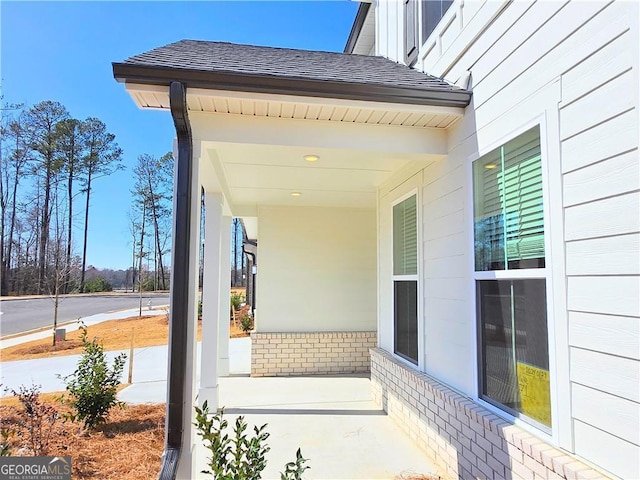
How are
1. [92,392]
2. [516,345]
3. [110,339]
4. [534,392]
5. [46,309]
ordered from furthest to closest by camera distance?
[46,309], [110,339], [92,392], [516,345], [534,392]

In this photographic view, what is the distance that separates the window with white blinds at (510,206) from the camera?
244cm

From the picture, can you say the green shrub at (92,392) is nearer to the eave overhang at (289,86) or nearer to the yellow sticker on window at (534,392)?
the eave overhang at (289,86)

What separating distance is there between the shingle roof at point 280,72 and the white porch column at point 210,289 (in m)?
1.78

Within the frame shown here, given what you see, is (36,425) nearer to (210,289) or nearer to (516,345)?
(210,289)

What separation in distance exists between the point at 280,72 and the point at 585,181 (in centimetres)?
230

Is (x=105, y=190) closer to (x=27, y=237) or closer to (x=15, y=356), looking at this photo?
(x=27, y=237)

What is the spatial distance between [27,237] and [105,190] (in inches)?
251

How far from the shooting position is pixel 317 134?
3.43 metres

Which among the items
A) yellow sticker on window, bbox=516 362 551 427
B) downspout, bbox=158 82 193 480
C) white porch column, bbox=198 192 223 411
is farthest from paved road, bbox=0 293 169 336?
yellow sticker on window, bbox=516 362 551 427

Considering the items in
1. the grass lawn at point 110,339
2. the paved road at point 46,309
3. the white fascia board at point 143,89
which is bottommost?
the grass lawn at point 110,339

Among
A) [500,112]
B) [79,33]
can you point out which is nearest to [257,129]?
[500,112]

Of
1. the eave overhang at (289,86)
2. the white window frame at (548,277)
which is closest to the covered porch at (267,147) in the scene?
the eave overhang at (289,86)

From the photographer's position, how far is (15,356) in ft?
30.3

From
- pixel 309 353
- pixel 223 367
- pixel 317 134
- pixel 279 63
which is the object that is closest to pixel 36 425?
pixel 317 134
